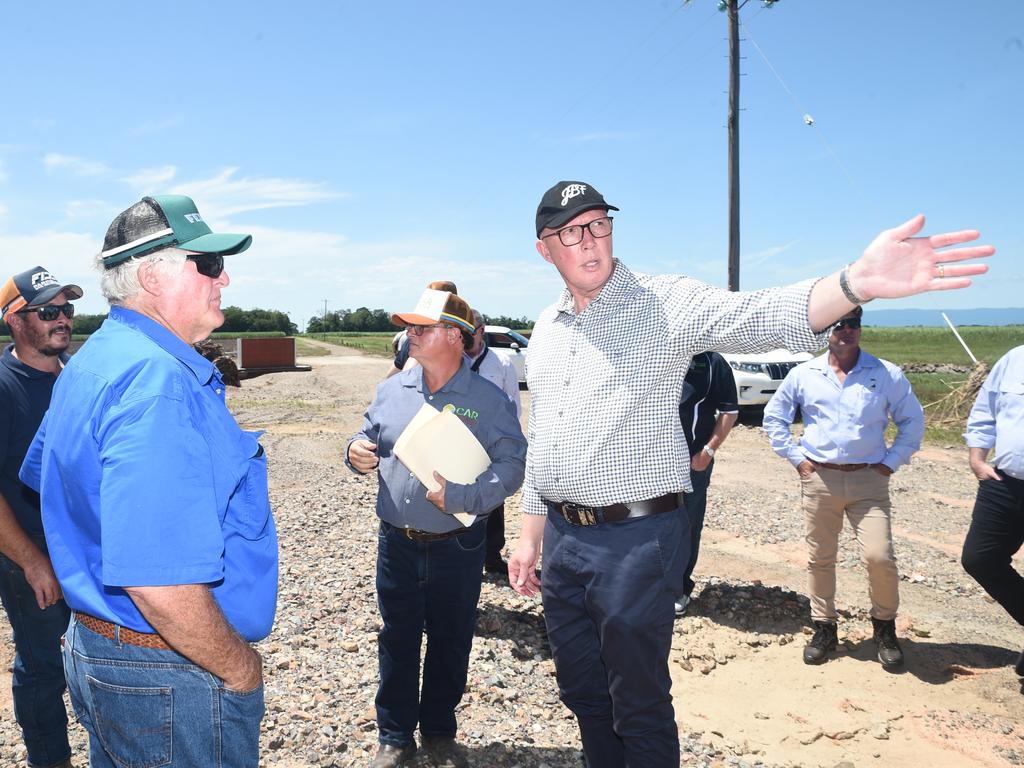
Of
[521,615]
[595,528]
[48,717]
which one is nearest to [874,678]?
[521,615]

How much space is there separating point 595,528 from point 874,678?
2928mm

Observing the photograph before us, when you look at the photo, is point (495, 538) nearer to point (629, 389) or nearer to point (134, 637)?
point (629, 389)

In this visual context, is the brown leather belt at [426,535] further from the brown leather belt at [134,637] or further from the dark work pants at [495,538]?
the dark work pants at [495,538]

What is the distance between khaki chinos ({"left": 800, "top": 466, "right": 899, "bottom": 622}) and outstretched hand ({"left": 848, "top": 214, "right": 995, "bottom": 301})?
302cm

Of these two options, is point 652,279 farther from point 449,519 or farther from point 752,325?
point 449,519

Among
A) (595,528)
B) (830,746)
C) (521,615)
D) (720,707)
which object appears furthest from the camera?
(521,615)

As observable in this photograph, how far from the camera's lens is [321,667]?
442 centimetres

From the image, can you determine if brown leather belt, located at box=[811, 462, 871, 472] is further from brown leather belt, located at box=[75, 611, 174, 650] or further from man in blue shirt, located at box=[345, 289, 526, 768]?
brown leather belt, located at box=[75, 611, 174, 650]

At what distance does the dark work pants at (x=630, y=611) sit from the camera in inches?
105

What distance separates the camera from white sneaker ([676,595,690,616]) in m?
5.35

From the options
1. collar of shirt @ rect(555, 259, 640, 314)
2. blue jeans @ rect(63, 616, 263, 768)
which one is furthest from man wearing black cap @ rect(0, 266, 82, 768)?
collar of shirt @ rect(555, 259, 640, 314)

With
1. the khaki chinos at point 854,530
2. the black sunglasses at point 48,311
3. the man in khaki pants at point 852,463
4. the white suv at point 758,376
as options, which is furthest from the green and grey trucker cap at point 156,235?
the white suv at point 758,376

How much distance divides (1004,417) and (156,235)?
476 cm

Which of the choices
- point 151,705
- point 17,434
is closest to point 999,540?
point 151,705
